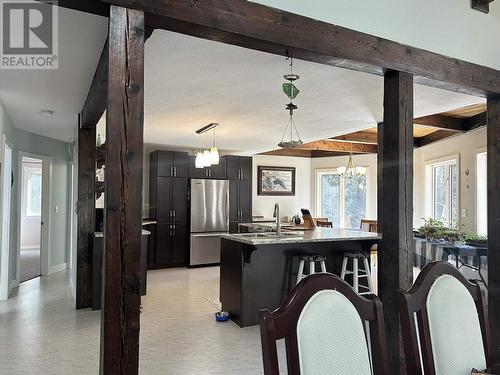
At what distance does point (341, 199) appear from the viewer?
28.7ft

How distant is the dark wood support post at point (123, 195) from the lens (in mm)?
1667

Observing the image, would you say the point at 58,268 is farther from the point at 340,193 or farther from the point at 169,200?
the point at 340,193

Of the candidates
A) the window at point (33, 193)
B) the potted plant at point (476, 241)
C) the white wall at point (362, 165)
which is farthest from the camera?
the window at point (33, 193)

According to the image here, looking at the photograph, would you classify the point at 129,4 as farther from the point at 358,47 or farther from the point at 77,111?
the point at 77,111

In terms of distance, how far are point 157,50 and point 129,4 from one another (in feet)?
3.10

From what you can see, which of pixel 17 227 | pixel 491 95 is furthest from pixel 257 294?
pixel 17 227

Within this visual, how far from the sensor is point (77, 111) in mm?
4426

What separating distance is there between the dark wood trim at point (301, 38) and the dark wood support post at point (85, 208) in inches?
122

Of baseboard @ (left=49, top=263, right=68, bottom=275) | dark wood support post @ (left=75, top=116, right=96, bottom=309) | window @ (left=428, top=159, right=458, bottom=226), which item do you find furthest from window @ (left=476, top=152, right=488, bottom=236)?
baseboard @ (left=49, top=263, right=68, bottom=275)

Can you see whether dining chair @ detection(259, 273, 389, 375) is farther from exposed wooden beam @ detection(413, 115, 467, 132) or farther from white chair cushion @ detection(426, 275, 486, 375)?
exposed wooden beam @ detection(413, 115, 467, 132)

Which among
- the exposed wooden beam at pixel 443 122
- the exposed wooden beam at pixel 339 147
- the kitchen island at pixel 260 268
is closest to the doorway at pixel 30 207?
the exposed wooden beam at pixel 339 147

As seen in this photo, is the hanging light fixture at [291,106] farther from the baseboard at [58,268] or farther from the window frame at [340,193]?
the baseboard at [58,268]

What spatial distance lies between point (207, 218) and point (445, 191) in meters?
4.36

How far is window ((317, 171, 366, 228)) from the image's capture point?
27.8 feet
